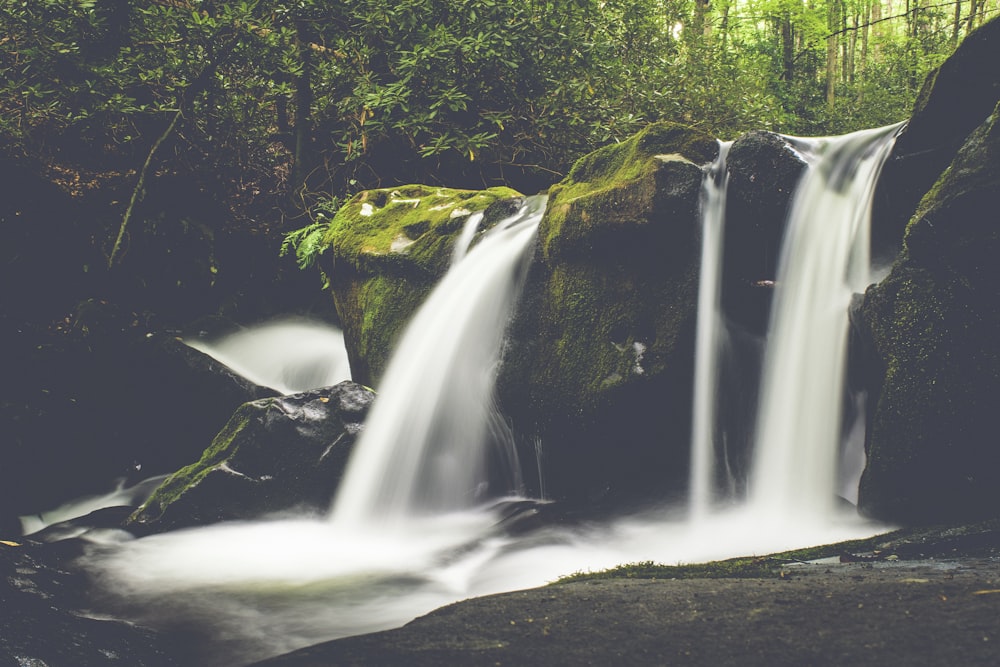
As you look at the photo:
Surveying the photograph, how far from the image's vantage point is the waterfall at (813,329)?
4371mm

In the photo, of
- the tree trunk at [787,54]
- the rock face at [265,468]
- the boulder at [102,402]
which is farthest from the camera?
the tree trunk at [787,54]

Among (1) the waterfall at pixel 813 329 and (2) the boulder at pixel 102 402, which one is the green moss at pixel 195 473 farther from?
(1) the waterfall at pixel 813 329

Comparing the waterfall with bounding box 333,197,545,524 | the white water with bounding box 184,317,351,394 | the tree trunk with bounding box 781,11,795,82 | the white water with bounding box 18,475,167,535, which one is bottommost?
the white water with bounding box 18,475,167,535

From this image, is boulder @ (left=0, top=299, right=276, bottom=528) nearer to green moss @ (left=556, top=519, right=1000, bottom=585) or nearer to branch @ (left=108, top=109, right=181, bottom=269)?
branch @ (left=108, top=109, right=181, bottom=269)

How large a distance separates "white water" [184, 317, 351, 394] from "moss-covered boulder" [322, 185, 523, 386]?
948 mm

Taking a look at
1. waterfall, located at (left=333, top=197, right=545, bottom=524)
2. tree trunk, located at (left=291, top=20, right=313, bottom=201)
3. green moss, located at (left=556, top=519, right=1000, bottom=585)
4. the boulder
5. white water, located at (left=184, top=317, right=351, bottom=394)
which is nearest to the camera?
green moss, located at (left=556, top=519, right=1000, bottom=585)

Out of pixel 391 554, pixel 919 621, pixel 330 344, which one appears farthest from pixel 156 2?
pixel 919 621

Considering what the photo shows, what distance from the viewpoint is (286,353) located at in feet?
28.1

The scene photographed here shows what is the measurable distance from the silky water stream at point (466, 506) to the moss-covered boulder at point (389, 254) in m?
0.30

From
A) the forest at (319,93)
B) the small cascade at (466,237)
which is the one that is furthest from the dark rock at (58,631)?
the forest at (319,93)

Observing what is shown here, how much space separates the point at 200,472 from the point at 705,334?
3.56 metres

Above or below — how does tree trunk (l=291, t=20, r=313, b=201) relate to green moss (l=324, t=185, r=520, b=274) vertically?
above

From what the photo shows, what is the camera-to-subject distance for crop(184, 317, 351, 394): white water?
811 centimetres

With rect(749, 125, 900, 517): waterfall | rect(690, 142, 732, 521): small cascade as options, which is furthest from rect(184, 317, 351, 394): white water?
rect(749, 125, 900, 517): waterfall
